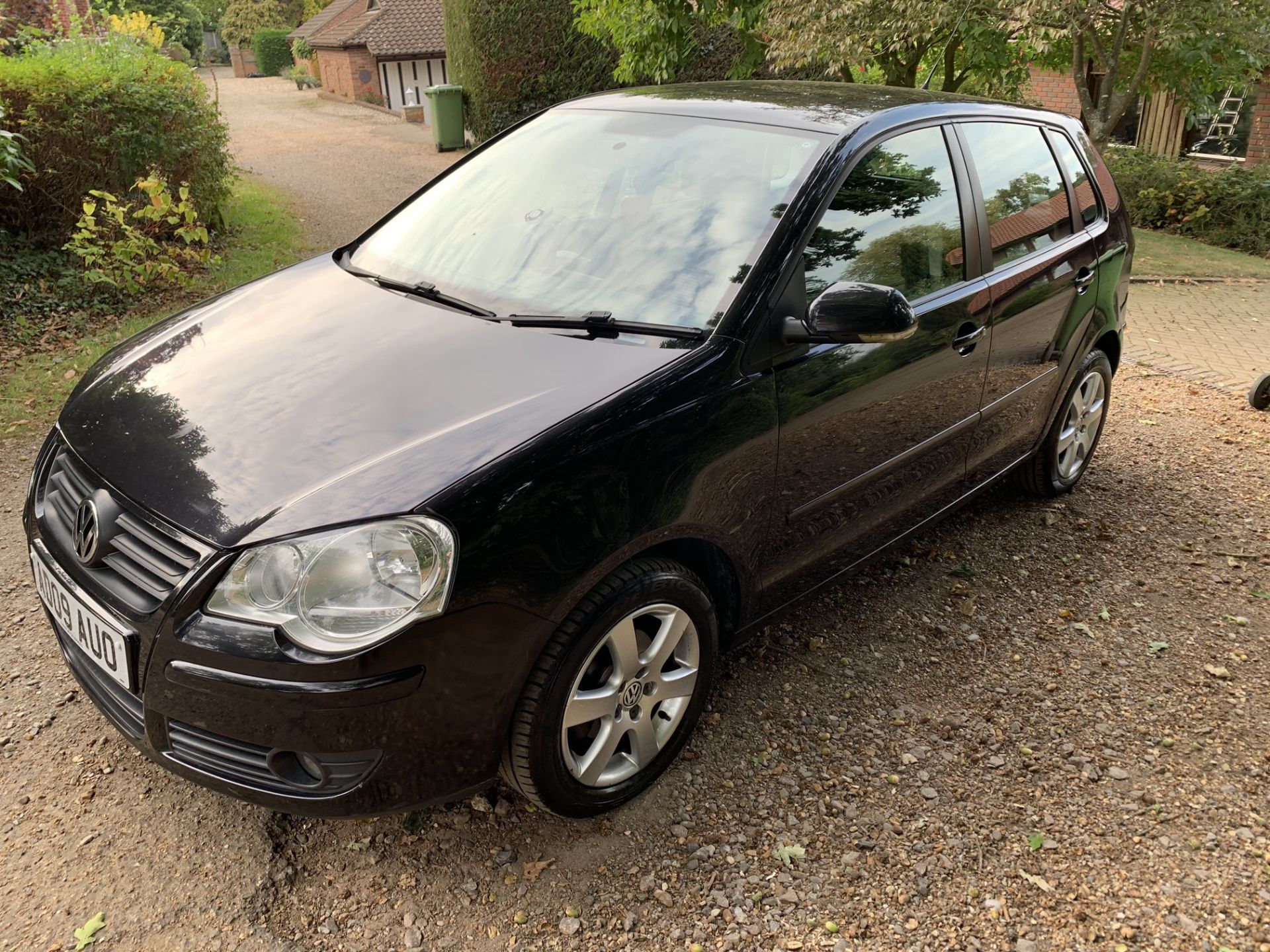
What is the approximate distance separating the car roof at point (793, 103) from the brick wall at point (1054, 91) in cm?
1635

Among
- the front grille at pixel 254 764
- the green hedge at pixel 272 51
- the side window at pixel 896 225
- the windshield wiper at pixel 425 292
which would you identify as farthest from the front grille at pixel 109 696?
the green hedge at pixel 272 51

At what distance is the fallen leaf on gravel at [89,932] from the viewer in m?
2.27

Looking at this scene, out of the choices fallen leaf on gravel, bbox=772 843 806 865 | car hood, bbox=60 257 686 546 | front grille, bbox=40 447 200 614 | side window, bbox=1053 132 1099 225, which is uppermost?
side window, bbox=1053 132 1099 225

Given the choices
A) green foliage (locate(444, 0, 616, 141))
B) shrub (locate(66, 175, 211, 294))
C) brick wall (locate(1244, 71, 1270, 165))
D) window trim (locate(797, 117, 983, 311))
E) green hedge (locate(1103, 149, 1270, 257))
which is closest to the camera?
window trim (locate(797, 117, 983, 311))

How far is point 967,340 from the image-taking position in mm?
3396

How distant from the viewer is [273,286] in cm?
334

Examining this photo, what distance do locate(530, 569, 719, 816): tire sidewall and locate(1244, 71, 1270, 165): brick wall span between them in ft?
51.1

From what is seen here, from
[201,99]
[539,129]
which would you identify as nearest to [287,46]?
[201,99]

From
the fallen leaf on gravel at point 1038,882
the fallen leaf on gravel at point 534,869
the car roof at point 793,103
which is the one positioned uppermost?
the car roof at point 793,103

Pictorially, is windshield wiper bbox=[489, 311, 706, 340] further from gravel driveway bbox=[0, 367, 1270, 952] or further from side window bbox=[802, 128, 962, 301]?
gravel driveway bbox=[0, 367, 1270, 952]

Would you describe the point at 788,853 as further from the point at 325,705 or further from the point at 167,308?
the point at 167,308

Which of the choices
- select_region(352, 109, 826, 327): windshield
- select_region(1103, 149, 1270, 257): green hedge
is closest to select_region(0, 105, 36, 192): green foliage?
select_region(352, 109, 826, 327): windshield

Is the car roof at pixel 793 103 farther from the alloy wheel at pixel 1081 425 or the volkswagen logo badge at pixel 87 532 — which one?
the volkswagen logo badge at pixel 87 532

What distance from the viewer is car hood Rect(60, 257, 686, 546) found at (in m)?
2.17
